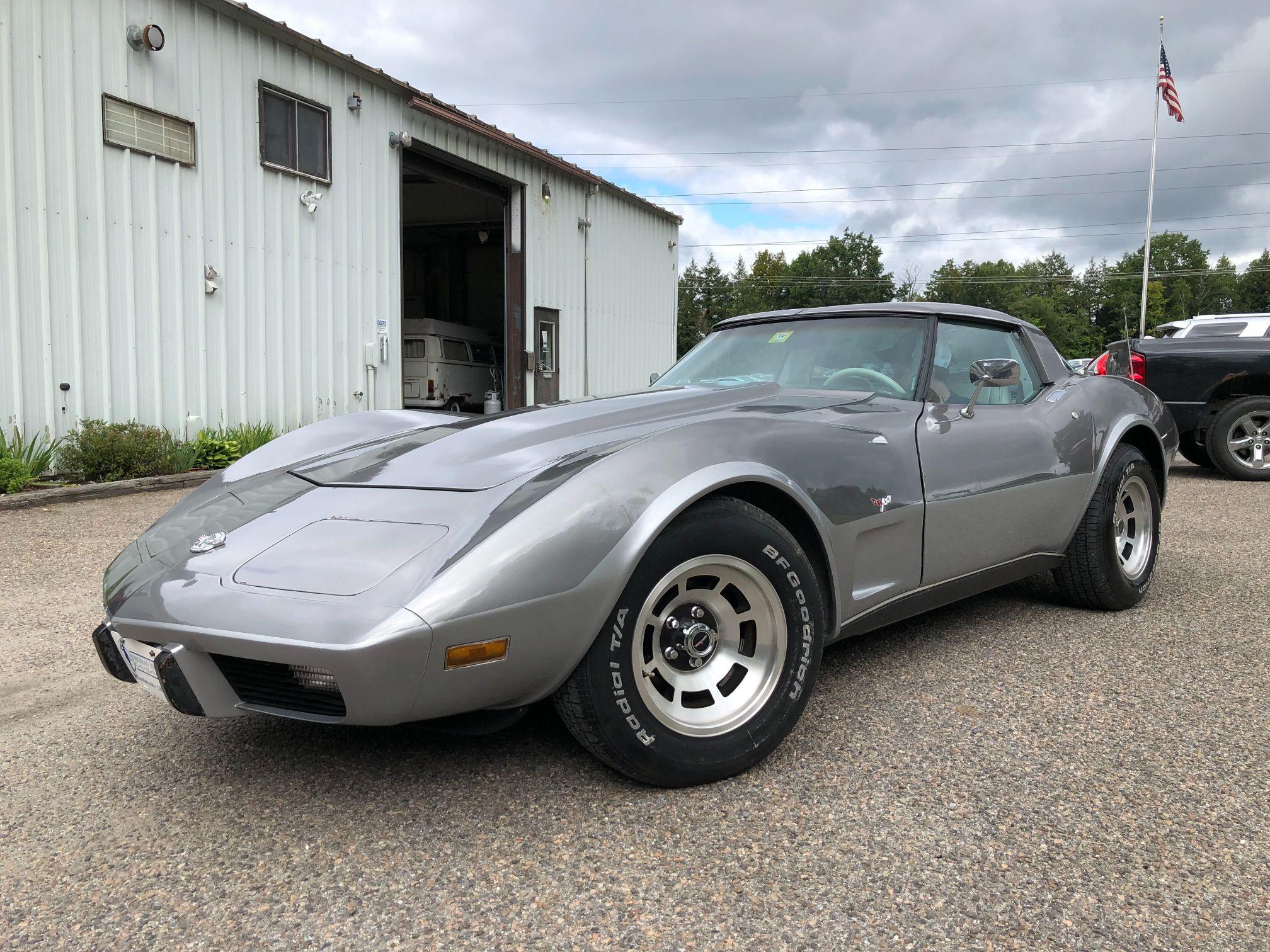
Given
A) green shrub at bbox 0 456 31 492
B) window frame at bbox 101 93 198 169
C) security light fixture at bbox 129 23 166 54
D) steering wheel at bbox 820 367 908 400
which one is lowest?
green shrub at bbox 0 456 31 492

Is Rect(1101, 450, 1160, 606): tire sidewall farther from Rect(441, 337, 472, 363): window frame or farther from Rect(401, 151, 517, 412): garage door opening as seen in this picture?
Rect(441, 337, 472, 363): window frame

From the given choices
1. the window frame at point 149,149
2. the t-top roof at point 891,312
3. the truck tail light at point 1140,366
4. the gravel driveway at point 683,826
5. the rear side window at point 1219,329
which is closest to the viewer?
the gravel driveway at point 683,826

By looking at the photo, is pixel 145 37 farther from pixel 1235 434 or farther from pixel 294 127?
pixel 1235 434

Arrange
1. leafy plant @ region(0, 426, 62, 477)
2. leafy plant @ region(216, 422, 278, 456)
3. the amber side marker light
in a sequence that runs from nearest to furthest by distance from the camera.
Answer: the amber side marker light
leafy plant @ region(0, 426, 62, 477)
leafy plant @ region(216, 422, 278, 456)

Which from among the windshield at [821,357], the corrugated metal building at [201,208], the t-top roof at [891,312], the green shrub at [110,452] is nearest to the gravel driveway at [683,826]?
the windshield at [821,357]

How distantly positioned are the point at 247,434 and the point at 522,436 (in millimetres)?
7047

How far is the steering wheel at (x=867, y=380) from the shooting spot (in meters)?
2.91

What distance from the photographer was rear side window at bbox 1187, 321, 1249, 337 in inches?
346

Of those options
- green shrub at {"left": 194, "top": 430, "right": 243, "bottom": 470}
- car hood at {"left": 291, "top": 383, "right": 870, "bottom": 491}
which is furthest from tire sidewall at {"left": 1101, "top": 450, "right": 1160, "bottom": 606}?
green shrub at {"left": 194, "top": 430, "right": 243, "bottom": 470}

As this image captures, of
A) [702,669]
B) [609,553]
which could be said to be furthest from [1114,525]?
[609,553]

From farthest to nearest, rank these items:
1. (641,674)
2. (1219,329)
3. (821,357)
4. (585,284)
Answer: (585,284) → (1219,329) → (821,357) → (641,674)

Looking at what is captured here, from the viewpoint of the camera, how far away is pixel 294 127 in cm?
913

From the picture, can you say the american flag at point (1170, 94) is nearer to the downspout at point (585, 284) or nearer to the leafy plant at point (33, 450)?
the downspout at point (585, 284)

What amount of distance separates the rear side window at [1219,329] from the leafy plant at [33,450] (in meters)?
10.6
